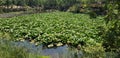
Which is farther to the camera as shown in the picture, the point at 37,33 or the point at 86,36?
the point at 37,33

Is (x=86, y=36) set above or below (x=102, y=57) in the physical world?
below

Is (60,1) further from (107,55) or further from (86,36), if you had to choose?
(107,55)

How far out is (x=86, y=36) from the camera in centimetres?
1883

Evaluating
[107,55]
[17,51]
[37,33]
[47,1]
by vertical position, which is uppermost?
[17,51]

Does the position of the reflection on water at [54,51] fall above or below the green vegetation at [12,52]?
below

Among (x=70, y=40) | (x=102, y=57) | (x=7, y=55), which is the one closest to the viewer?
(x=7, y=55)

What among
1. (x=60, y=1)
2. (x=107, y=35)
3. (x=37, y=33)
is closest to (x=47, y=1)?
(x=60, y=1)

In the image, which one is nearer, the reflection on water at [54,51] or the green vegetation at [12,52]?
the green vegetation at [12,52]

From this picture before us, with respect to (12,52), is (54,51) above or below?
below

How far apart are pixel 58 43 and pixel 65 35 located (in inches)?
50.0

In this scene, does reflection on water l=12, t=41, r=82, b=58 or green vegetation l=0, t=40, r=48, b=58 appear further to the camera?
reflection on water l=12, t=41, r=82, b=58

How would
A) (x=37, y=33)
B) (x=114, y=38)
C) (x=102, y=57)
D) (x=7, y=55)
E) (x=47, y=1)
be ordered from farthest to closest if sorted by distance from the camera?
(x=47, y=1) → (x=37, y=33) → (x=114, y=38) → (x=102, y=57) → (x=7, y=55)

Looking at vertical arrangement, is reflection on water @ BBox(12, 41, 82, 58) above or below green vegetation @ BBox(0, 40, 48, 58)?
below

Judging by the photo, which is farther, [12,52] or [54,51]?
[54,51]
